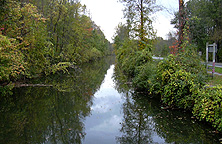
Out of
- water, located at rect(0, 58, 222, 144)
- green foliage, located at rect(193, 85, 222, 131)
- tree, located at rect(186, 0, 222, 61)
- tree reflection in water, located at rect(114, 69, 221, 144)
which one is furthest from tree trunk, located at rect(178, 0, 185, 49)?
tree, located at rect(186, 0, 222, 61)

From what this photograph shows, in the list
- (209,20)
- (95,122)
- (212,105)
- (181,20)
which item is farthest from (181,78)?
A: (209,20)

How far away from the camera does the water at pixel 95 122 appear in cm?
559

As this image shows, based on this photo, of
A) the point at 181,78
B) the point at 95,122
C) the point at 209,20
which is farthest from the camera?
the point at 209,20

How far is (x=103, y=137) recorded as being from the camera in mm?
5863

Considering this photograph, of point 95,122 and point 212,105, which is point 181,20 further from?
point 95,122

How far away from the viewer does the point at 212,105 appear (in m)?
5.64

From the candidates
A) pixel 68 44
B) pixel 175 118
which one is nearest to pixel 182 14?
pixel 175 118

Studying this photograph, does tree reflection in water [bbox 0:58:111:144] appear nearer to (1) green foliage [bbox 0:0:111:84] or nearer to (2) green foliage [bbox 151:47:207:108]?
(1) green foliage [bbox 0:0:111:84]

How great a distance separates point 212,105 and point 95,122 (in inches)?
166

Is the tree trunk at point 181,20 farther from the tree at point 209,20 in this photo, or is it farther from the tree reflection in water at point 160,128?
the tree at point 209,20

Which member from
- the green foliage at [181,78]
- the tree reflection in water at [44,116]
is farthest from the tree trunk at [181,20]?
the tree reflection in water at [44,116]

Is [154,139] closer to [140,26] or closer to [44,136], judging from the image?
[44,136]

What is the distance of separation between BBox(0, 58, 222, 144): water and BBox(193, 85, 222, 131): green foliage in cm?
44

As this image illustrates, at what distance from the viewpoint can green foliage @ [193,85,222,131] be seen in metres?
5.51
